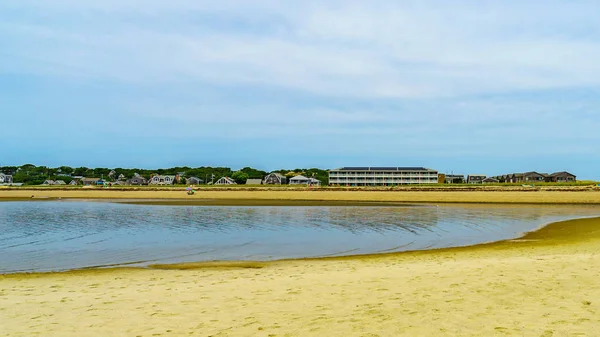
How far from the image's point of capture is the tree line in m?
165

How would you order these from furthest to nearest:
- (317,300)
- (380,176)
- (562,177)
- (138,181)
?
(138,181) < (380,176) < (562,177) < (317,300)

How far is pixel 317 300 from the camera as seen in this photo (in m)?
8.35

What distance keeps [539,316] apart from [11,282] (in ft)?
39.4

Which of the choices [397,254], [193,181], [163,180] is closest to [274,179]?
[193,181]

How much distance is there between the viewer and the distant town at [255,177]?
141 meters

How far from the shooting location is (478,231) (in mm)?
24531

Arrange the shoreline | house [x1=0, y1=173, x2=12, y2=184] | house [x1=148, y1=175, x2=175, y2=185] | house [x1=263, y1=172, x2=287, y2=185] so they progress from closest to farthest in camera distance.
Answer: the shoreline, house [x1=263, y1=172, x2=287, y2=185], house [x1=148, y1=175, x2=175, y2=185], house [x1=0, y1=173, x2=12, y2=184]

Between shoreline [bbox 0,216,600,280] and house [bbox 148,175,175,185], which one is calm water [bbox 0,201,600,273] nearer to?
shoreline [bbox 0,216,600,280]

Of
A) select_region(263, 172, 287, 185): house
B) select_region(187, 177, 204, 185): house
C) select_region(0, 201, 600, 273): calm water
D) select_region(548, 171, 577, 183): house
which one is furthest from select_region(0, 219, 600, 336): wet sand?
select_region(187, 177, 204, 185): house

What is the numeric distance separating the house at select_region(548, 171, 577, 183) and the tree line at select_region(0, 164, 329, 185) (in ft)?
233

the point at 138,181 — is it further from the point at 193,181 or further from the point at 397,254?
the point at 397,254

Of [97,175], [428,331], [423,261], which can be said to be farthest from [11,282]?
[97,175]

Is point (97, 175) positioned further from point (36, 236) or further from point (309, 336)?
point (309, 336)

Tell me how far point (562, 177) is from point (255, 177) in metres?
99.3
